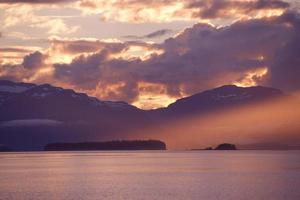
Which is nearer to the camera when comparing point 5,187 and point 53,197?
point 53,197

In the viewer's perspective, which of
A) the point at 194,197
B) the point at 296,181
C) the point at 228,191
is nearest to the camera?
the point at 194,197

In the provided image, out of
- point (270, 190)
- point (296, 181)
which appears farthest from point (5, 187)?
point (296, 181)

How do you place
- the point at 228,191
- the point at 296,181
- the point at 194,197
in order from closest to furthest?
the point at 194,197
the point at 228,191
the point at 296,181

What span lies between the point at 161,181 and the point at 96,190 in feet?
79.0

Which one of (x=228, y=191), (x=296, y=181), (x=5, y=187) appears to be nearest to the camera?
(x=228, y=191)

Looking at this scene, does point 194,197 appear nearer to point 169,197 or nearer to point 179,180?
point 169,197

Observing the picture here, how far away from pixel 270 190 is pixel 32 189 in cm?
4326

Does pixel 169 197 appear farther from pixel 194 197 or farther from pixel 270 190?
pixel 270 190

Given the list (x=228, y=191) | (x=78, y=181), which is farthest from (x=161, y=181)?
(x=228, y=191)

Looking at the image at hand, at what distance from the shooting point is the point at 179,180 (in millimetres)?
142125

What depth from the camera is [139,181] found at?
14150 cm

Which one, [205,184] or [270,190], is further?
[205,184]

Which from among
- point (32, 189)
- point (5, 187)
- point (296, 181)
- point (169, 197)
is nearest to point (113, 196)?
point (169, 197)

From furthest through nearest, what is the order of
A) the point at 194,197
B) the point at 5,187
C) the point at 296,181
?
the point at 296,181 → the point at 5,187 → the point at 194,197
